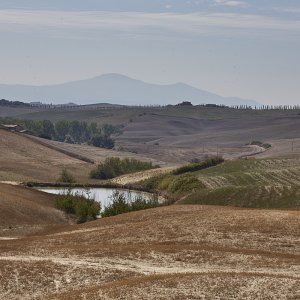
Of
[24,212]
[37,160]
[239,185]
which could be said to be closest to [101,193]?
[239,185]

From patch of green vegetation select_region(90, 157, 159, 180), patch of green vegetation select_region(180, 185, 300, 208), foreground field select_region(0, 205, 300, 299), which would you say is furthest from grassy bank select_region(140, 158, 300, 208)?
foreground field select_region(0, 205, 300, 299)

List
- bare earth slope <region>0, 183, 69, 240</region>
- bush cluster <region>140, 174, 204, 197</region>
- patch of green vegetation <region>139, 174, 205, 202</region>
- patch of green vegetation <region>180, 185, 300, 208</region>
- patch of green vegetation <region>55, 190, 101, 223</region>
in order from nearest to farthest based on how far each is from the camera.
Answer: bare earth slope <region>0, 183, 69, 240</region> < patch of green vegetation <region>55, 190, 101, 223</region> < patch of green vegetation <region>180, 185, 300, 208</region> < patch of green vegetation <region>139, 174, 205, 202</region> < bush cluster <region>140, 174, 204, 197</region>

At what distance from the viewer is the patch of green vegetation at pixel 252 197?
88250 millimetres

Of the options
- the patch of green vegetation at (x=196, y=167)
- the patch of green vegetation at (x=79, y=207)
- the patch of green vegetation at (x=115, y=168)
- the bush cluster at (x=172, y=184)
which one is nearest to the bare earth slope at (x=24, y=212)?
the patch of green vegetation at (x=79, y=207)

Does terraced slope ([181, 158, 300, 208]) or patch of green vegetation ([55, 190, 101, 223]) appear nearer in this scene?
patch of green vegetation ([55, 190, 101, 223])

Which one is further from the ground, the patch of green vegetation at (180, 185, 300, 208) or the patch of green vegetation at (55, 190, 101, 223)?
the patch of green vegetation at (180, 185, 300, 208)

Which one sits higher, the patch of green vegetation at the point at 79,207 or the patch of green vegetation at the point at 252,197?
the patch of green vegetation at the point at 252,197

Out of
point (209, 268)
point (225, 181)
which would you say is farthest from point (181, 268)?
point (225, 181)

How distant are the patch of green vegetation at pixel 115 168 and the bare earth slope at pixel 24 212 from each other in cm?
5074

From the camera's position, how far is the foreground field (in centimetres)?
3678

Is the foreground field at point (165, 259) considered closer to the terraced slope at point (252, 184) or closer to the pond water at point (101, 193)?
the terraced slope at point (252, 184)

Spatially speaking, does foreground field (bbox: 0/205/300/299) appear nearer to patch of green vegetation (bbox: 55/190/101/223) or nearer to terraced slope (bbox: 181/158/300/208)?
patch of green vegetation (bbox: 55/190/101/223)

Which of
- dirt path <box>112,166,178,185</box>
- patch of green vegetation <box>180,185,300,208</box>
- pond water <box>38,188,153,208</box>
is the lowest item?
pond water <box>38,188,153,208</box>

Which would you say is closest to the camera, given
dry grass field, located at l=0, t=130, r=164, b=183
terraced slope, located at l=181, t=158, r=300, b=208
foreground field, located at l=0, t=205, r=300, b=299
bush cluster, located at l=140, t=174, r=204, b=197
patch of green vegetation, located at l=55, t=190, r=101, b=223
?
foreground field, located at l=0, t=205, r=300, b=299
